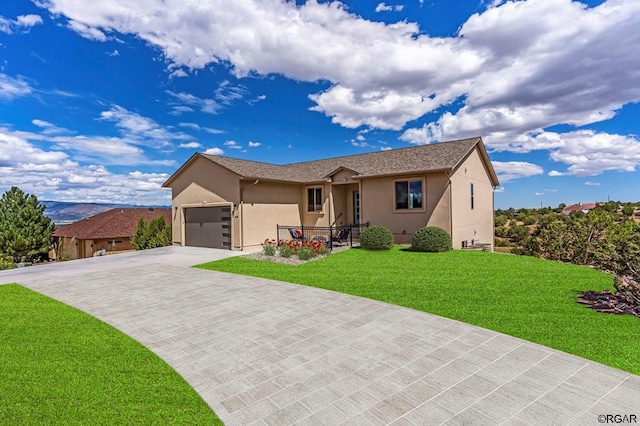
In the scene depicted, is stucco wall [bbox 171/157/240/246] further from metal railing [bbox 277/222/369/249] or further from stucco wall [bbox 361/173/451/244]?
stucco wall [bbox 361/173/451/244]

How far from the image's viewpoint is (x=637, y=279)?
691 centimetres

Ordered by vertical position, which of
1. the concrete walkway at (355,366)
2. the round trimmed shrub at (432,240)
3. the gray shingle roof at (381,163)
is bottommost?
the concrete walkway at (355,366)

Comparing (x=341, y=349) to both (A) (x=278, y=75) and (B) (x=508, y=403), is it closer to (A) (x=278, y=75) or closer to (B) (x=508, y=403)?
(B) (x=508, y=403)

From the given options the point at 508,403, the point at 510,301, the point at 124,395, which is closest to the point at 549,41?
the point at 510,301

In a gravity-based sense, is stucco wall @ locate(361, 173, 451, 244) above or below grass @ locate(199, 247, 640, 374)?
above

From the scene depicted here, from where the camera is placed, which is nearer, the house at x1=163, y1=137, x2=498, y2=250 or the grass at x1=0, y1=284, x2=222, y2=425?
the grass at x1=0, y1=284, x2=222, y2=425

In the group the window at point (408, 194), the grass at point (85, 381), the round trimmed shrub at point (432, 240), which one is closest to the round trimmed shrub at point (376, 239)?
the round trimmed shrub at point (432, 240)

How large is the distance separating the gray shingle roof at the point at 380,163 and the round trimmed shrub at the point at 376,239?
349 cm

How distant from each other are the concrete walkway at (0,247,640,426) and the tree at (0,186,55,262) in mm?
21202

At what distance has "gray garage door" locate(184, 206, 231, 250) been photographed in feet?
57.9

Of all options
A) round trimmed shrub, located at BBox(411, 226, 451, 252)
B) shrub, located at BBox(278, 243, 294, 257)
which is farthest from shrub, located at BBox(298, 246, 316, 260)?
round trimmed shrub, located at BBox(411, 226, 451, 252)

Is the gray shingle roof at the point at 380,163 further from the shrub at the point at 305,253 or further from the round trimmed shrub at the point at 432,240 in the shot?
the shrub at the point at 305,253

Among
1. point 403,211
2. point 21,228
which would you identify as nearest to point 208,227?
point 403,211

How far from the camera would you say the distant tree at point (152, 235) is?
21.0 metres
